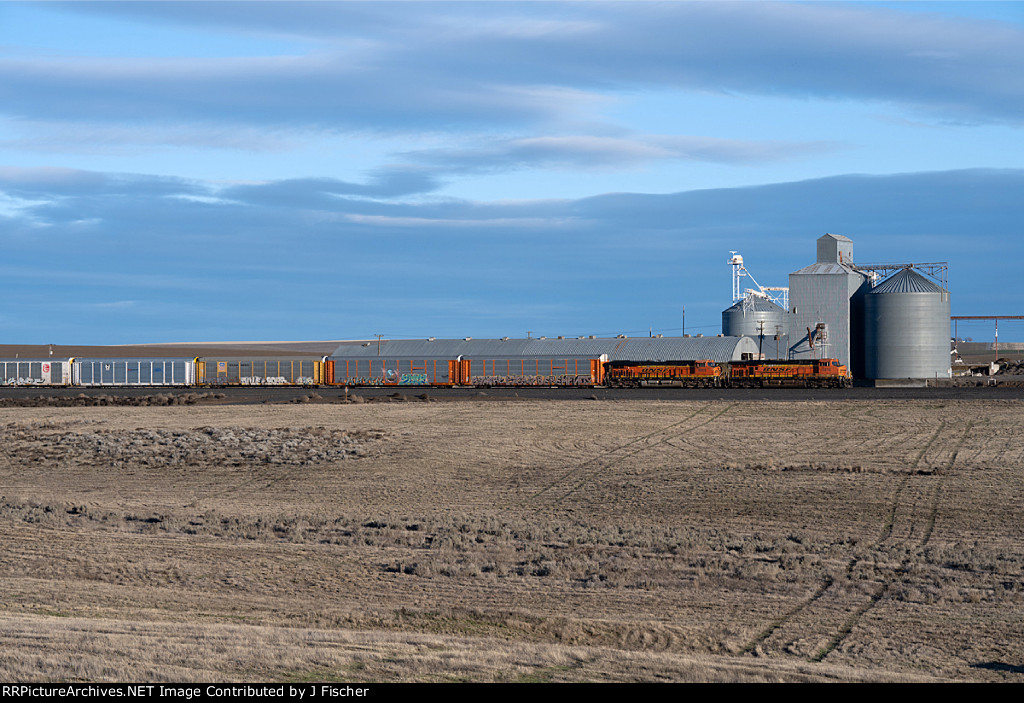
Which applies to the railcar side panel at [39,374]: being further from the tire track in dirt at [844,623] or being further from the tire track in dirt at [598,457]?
the tire track in dirt at [844,623]

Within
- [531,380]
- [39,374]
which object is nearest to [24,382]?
[39,374]

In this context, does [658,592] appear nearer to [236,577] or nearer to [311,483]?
[236,577]

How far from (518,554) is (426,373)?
7450 centimetres

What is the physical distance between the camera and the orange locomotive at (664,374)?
3132 inches

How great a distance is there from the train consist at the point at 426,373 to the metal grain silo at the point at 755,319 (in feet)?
27.6

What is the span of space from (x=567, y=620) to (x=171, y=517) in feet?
42.6

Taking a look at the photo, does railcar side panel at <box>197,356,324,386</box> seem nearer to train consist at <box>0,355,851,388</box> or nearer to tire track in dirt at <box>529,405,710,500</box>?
train consist at <box>0,355,851,388</box>

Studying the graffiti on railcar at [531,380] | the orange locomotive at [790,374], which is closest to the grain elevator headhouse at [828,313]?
the orange locomotive at [790,374]

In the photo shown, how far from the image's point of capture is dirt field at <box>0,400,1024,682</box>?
11.1m

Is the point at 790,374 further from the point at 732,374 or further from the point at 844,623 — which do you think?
the point at 844,623

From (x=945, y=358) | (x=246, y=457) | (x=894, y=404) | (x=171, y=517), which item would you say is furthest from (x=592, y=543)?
(x=945, y=358)

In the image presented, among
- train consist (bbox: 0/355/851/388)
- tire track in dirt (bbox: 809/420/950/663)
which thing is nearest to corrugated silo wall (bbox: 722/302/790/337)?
train consist (bbox: 0/355/851/388)

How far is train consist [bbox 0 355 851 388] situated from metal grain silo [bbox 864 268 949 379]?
13.9ft

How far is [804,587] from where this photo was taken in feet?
Answer: 52.0
